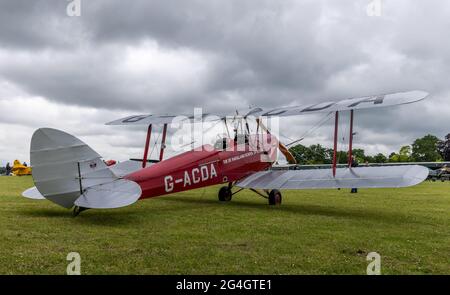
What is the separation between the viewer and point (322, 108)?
388 inches

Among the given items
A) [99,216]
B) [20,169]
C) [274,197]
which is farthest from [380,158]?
[99,216]

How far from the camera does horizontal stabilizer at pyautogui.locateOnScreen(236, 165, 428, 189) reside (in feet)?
29.8

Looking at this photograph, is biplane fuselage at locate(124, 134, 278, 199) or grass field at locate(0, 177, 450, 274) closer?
grass field at locate(0, 177, 450, 274)

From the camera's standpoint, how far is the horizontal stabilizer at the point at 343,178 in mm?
9094

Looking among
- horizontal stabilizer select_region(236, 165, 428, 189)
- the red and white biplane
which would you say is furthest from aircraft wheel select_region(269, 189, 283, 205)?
horizontal stabilizer select_region(236, 165, 428, 189)

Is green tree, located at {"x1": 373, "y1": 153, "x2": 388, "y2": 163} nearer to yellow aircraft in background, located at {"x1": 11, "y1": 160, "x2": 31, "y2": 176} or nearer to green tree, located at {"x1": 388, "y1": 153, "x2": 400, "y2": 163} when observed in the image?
green tree, located at {"x1": 388, "y1": 153, "x2": 400, "y2": 163}

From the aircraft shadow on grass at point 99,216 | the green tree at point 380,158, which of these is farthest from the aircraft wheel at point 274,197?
the green tree at point 380,158

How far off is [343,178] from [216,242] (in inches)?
211

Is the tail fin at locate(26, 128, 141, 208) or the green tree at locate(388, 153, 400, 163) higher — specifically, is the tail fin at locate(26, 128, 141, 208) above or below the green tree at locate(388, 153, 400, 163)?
above

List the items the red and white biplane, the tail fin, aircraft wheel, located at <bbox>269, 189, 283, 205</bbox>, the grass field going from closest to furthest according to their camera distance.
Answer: the grass field
the tail fin
the red and white biplane
aircraft wheel, located at <bbox>269, 189, 283, 205</bbox>

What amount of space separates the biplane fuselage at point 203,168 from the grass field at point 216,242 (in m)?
0.70

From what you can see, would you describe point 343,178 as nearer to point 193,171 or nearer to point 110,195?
point 193,171

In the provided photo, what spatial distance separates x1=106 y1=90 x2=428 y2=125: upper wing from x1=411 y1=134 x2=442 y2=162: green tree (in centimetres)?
11350

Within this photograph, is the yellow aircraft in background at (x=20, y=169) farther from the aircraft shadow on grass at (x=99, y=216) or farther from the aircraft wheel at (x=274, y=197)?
the aircraft wheel at (x=274, y=197)
